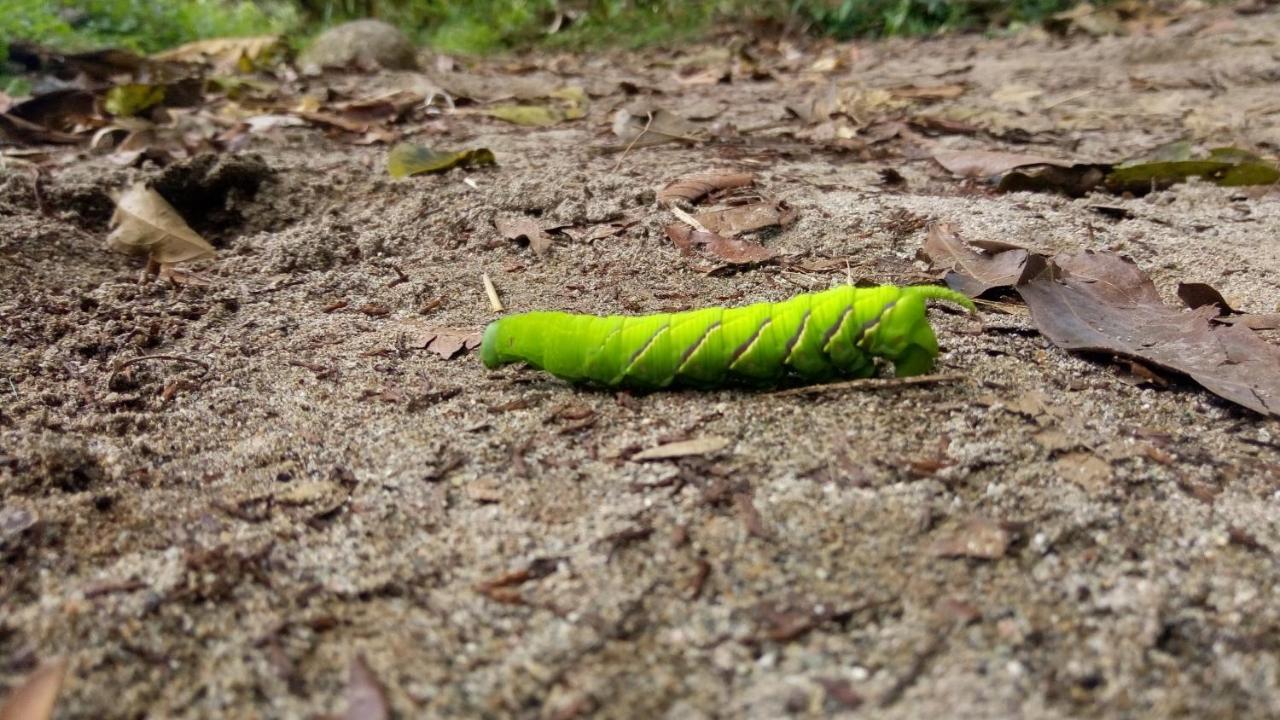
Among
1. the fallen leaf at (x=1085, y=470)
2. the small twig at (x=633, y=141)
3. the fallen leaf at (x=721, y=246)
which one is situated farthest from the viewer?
the small twig at (x=633, y=141)

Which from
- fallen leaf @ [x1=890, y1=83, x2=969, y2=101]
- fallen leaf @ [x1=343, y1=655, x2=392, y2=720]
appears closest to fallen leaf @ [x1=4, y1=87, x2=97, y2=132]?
fallen leaf @ [x1=343, y1=655, x2=392, y2=720]

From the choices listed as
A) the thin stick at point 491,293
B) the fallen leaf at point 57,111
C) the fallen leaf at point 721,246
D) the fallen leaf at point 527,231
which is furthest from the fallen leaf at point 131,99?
the fallen leaf at point 721,246

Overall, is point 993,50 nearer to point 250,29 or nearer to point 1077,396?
point 1077,396

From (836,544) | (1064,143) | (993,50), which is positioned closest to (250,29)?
(993,50)

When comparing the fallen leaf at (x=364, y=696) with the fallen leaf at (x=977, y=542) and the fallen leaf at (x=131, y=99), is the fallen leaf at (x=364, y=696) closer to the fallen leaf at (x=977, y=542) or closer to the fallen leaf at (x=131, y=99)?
the fallen leaf at (x=977, y=542)

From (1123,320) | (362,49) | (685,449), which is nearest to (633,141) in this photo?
(1123,320)

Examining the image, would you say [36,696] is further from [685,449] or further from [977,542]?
[977,542]
